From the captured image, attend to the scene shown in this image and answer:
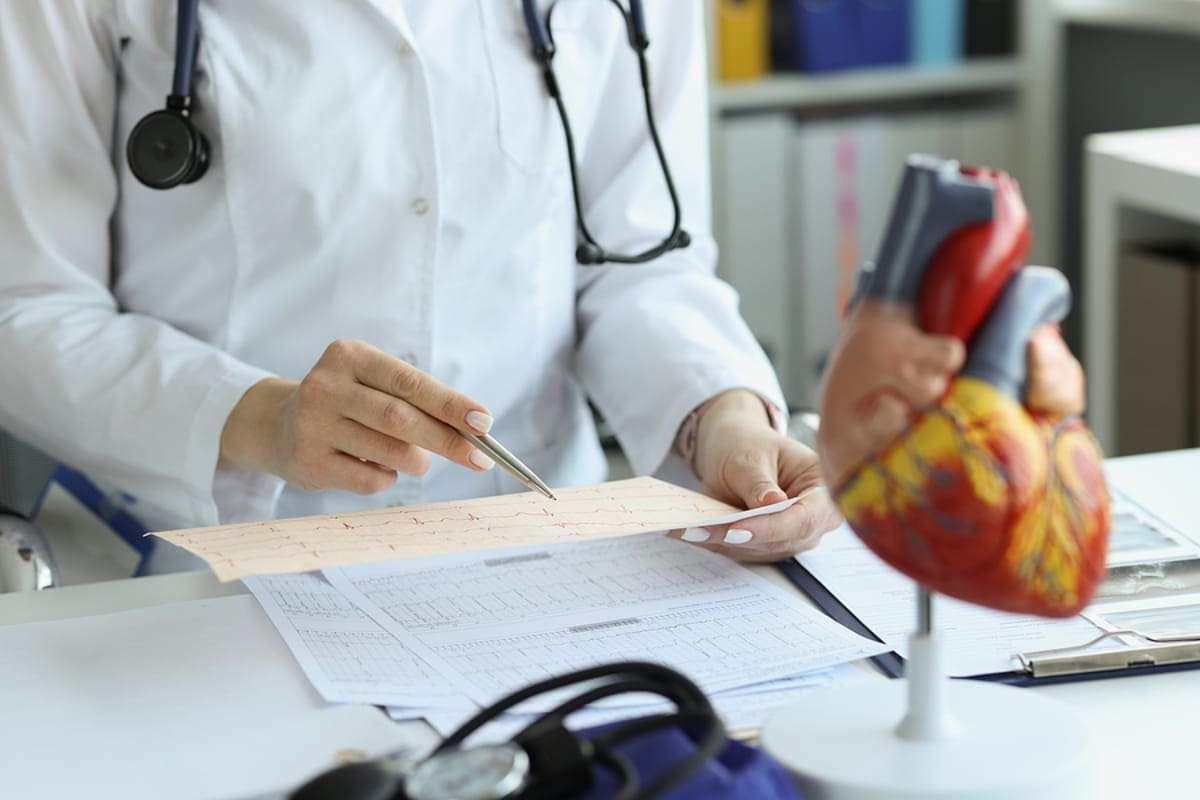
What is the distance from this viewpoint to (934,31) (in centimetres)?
278

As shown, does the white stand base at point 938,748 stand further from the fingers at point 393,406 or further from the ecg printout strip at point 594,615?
the fingers at point 393,406

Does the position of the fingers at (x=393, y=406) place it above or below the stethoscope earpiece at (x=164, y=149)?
below

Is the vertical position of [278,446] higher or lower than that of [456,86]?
lower

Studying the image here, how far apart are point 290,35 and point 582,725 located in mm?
609

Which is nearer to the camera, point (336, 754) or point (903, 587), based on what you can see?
point (336, 754)

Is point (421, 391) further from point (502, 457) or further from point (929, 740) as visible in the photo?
point (929, 740)

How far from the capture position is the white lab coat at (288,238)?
104cm

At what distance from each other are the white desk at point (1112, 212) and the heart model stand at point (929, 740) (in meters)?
1.22

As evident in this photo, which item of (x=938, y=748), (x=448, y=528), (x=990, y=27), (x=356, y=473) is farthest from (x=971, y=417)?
(x=990, y=27)

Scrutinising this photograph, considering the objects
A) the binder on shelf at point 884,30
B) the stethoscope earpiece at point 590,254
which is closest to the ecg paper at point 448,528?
the stethoscope earpiece at point 590,254

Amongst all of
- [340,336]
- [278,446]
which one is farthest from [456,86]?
[278,446]

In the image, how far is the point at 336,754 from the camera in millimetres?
654

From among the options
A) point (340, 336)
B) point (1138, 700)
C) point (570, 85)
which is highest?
point (570, 85)

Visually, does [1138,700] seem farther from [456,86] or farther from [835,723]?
[456,86]
